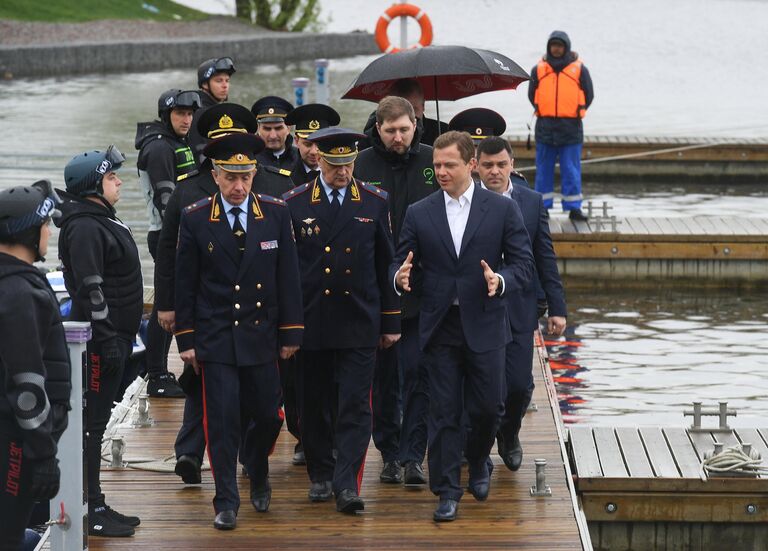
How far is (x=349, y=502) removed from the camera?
24.6ft

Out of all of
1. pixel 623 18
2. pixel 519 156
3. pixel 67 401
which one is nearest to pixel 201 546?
pixel 67 401

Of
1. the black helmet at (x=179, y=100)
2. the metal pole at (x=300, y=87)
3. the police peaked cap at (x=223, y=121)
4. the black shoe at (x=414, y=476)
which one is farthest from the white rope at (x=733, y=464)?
the metal pole at (x=300, y=87)

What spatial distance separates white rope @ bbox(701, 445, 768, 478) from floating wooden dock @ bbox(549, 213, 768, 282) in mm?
7755

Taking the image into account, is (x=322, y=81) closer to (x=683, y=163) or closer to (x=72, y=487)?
(x=683, y=163)

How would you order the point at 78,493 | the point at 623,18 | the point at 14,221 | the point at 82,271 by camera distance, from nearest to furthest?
the point at 14,221
the point at 78,493
the point at 82,271
the point at 623,18

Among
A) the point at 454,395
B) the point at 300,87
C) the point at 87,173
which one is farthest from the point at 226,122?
→ the point at 300,87

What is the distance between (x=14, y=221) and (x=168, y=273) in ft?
5.46

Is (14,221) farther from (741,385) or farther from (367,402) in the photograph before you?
(741,385)

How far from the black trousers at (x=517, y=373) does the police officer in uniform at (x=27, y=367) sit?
9.23ft

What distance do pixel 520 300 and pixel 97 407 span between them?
2158 mm

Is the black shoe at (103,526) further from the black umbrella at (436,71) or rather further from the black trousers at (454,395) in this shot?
the black umbrella at (436,71)

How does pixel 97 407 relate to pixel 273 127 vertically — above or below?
below

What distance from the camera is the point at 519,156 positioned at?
23.3m

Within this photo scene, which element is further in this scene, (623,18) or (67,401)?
(623,18)
